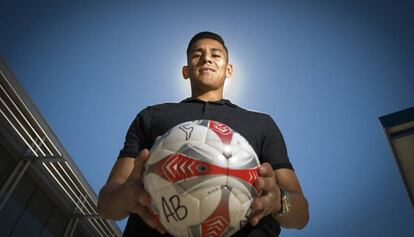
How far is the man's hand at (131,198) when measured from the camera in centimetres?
140

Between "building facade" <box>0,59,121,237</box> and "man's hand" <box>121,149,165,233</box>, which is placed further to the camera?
"building facade" <box>0,59,121,237</box>

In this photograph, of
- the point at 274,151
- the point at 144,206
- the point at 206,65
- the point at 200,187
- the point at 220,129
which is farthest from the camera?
the point at 206,65

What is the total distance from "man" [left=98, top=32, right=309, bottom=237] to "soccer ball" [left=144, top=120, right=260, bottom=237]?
0.20 ft

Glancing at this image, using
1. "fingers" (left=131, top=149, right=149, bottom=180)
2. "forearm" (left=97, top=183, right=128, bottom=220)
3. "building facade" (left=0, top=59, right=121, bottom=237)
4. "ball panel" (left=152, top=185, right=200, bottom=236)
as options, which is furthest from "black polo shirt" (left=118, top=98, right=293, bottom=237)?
"building facade" (left=0, top=59, right=121, bottom=237)

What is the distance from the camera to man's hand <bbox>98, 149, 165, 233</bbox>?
1.40m

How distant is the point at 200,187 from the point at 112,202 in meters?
0.57

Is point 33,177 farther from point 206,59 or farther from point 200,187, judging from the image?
point 200,187

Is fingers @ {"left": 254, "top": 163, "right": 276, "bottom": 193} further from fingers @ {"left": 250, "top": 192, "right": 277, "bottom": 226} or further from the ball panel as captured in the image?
the ball panel

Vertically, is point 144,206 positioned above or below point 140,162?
below

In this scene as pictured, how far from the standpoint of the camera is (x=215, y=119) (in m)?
2.07

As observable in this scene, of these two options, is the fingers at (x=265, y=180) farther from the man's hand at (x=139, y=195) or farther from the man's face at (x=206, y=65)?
the man's face at (x=206, y=65)

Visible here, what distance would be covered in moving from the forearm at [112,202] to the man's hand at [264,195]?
0.68 metres

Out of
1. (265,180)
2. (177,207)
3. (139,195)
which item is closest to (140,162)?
(139,195)

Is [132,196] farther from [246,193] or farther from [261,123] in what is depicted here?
[261,123]
